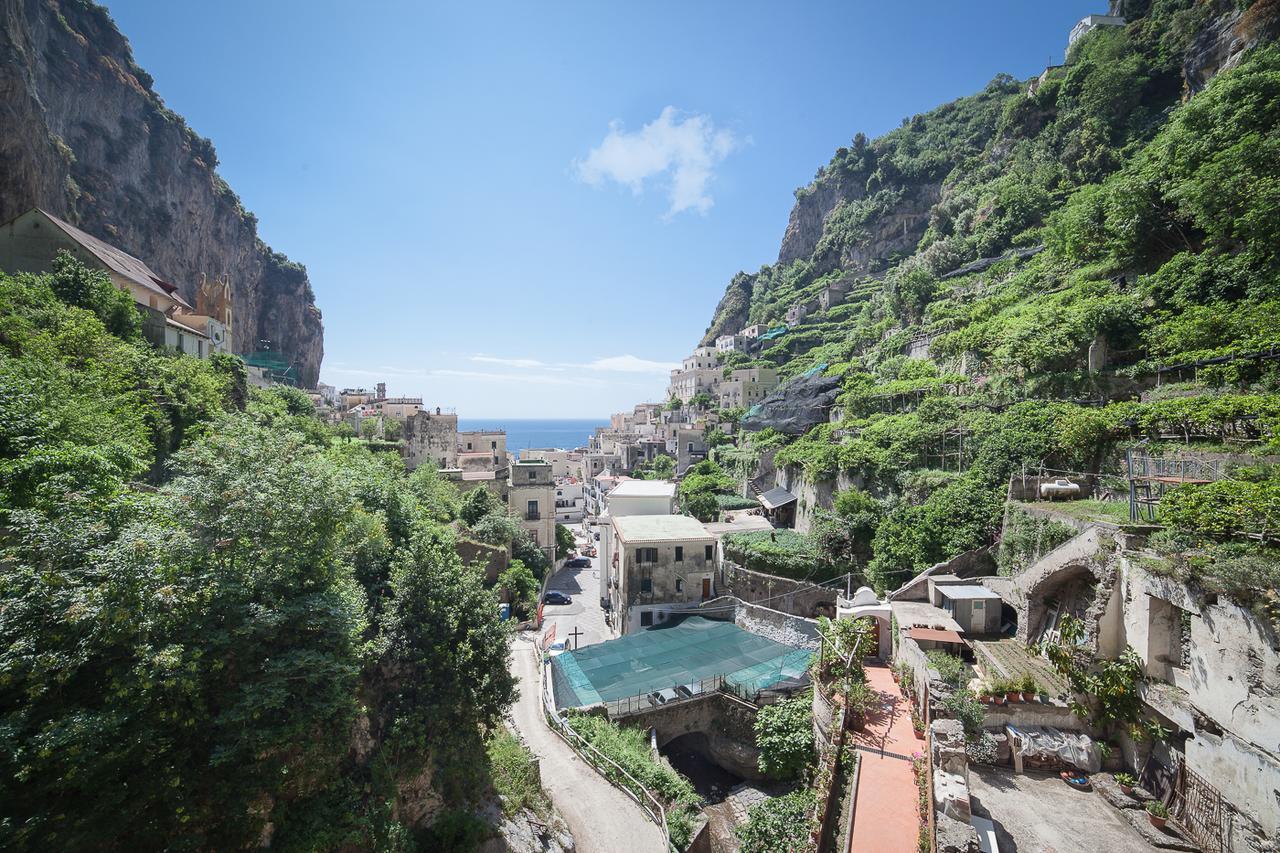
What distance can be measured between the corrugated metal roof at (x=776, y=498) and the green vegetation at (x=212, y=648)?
24.8 metres

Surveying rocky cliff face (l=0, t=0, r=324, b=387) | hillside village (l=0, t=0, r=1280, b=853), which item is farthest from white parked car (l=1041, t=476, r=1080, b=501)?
rocky cliff face (l=0, t=0, r=324, b=387)

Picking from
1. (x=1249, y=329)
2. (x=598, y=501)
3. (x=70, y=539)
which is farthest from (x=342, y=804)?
(x=598, y=501)

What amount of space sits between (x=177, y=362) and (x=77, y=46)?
51.8 meters

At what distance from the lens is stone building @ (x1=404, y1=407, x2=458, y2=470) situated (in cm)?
4656

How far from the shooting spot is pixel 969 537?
19.3 m

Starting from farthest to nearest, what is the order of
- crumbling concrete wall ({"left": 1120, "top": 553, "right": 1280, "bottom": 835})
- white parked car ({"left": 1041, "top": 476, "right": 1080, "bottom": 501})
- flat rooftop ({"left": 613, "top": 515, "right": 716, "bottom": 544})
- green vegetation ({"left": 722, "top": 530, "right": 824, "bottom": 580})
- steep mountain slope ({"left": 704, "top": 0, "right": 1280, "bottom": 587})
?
Result: flat rooftop ({"left": 613, "top": 515, "right": 716, "bottom": 544}) → green vegetation ({"left": 722, "top": 530, "right": 824, "bottom": 580}) → white parked car ({"left": 1041, "top": 476, "right": 1080, "bottom": 501}) → steep mountain slope ({"left": 704, "top": 0, "right": 1280, "bottom": 587}) → crumbling concrete wall ({"left": 1120, "top": 553, "right": 1280, "bottom": 835})

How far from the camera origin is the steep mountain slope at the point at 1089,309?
16.8 meters

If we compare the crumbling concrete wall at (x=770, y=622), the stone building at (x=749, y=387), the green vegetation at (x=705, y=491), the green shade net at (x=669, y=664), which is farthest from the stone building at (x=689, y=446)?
the green shade net at (x=669, y=664)

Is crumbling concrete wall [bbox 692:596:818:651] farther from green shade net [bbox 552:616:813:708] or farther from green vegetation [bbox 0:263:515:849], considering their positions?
green vegetation [bbox 0:263:515:849]

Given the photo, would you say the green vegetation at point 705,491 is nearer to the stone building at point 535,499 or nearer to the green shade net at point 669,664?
the stone building at point 535,499

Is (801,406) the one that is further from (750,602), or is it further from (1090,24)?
(1090,24)

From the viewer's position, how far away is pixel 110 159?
4859 cm

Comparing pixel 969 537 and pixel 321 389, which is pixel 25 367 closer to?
pixel 969 537

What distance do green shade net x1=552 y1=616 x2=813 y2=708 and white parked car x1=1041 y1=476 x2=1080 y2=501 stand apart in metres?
11.0
